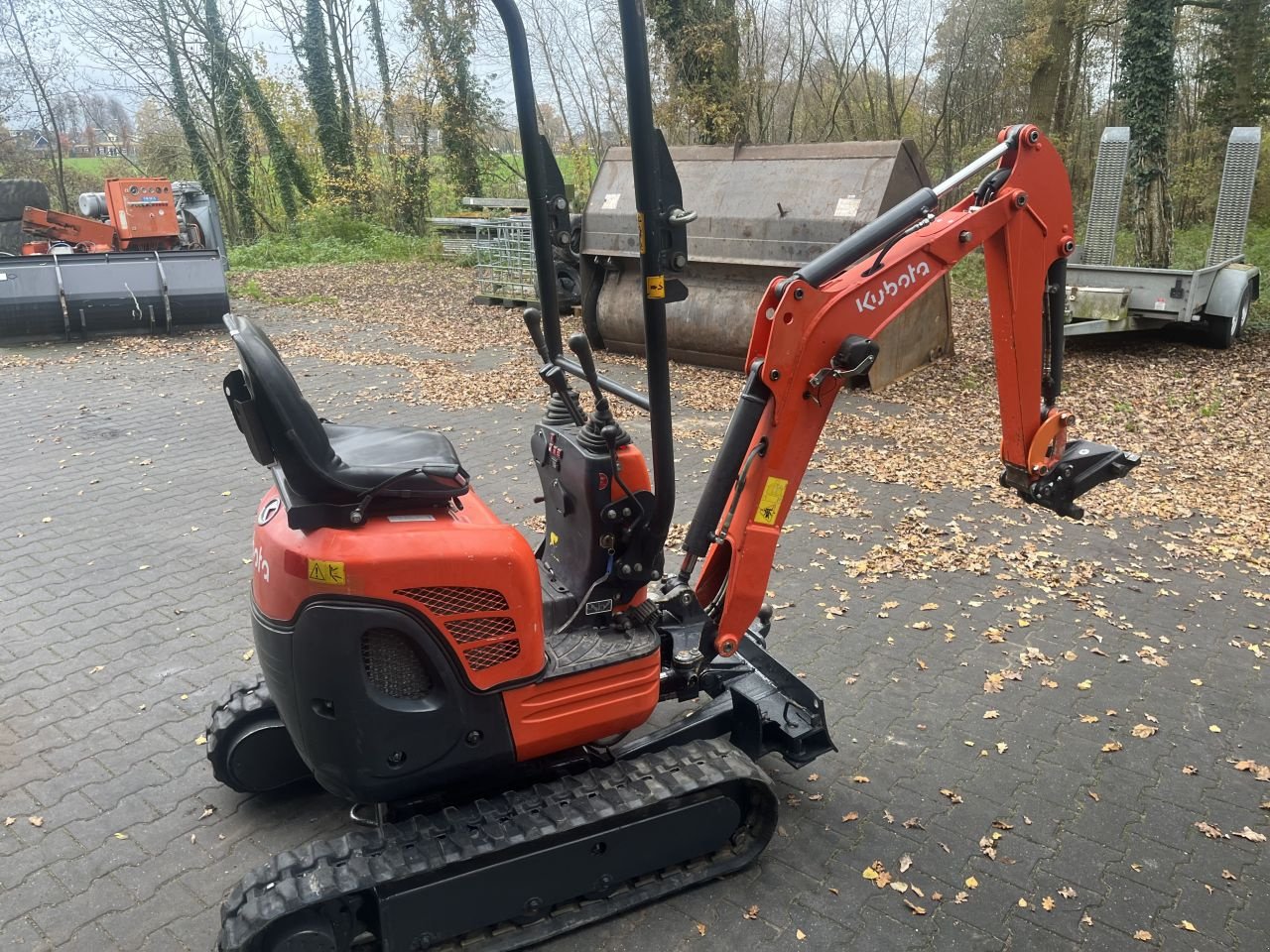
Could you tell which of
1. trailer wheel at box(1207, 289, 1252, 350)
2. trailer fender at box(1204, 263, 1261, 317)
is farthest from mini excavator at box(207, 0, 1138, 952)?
trailer wheel at box(1207, 289, 1252, 350)

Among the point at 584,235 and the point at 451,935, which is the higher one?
the point at 584,235

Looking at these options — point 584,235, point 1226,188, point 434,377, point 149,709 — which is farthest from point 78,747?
point 1226,188

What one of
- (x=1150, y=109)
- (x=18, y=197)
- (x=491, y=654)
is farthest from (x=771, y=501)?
(x=18, y=197)

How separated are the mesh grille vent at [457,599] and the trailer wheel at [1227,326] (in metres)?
9.99

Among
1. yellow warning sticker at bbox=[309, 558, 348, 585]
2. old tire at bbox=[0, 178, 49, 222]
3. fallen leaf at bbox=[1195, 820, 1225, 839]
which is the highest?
old tire at bbox=[0, 178, 49, 222]

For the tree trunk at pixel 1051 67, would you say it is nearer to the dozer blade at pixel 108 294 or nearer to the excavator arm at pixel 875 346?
the dozer blade at pixel 108 294

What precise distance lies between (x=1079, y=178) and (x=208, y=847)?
63.6 ft

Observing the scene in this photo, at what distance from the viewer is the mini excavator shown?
2.64 metres

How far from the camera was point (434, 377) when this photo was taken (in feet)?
33.7

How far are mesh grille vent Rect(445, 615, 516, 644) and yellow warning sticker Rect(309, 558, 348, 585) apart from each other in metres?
0.34

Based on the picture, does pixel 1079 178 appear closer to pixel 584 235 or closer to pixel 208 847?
pixel 584 235

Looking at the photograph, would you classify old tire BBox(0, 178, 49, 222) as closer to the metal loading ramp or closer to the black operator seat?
the metal loading ramp

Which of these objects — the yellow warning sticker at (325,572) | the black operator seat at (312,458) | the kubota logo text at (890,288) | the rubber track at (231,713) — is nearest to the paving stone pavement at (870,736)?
the rubber track at (231,713)

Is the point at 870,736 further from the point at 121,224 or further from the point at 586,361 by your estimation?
the point at 121,224
